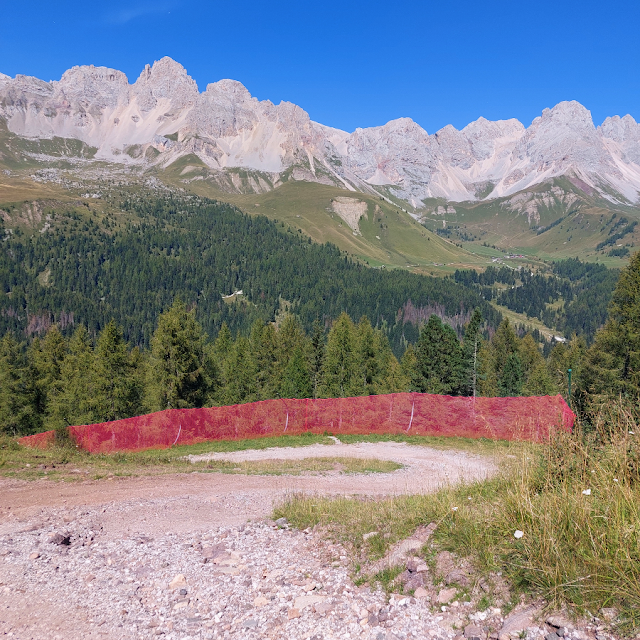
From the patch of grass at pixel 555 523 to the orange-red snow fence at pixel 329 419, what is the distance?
74.3 feet

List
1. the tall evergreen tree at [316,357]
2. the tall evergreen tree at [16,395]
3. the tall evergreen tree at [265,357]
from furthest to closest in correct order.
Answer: the tall evergreen tree at [316,357], the tall evergreen tree at [265,357], the tall evergreen tree at [16,395]

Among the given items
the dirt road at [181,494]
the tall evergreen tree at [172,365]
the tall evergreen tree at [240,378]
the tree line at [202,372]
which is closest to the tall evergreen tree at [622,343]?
the dirt road at [181,494]

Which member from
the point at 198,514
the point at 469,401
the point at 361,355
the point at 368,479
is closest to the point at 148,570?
the point at 198,514

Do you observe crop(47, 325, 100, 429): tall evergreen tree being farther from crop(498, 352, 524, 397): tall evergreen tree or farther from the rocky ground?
crop(498, 352, 524, 397): tall evergreen tree

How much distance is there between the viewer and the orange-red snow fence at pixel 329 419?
1163 inches

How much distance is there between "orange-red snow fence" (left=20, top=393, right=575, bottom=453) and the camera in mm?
29531

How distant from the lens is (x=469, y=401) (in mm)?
32906

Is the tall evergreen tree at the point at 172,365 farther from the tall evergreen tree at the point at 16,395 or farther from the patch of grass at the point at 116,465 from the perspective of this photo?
the tall evergreen tree at the point at 16,395

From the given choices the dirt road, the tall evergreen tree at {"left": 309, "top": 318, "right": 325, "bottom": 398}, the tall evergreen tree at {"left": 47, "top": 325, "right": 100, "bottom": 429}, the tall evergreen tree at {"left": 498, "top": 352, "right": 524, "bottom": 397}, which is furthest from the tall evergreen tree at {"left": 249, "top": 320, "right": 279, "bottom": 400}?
the dirt road

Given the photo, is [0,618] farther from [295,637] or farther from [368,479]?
[368,479]

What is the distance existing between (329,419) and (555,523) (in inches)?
1089

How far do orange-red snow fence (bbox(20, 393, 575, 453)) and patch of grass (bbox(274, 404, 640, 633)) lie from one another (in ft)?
74.3

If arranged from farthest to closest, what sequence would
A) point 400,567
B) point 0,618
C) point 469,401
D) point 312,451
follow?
1. point 469,401
2. point 312,451
3. point 400,567
4. point 0,618

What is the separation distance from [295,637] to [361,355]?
54.1m
